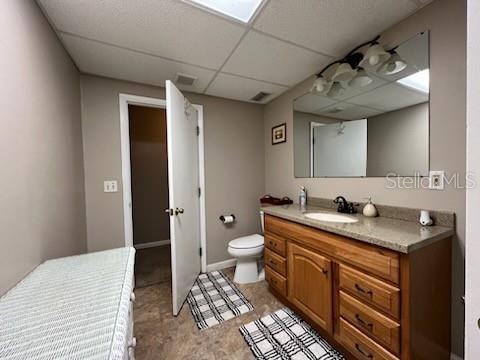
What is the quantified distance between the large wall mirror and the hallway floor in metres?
1.33

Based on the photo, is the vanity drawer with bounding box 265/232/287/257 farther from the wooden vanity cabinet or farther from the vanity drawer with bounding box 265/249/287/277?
the wooden vanity cabinet

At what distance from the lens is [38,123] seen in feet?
3.55

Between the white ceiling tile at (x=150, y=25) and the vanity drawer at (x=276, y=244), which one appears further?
the vanity drawer at (x=276, y=244)

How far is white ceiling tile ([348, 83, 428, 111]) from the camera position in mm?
1308

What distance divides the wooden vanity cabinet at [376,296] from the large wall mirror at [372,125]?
24.9 inches

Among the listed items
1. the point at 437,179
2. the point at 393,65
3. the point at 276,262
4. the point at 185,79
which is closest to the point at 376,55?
the point at 393,65

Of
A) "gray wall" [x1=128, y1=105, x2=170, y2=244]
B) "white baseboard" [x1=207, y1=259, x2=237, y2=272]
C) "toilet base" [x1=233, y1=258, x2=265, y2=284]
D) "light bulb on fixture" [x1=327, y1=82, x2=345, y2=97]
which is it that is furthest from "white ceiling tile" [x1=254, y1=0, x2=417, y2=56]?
"gray wall" [x1=128, y1=105, x2=170, y2=244]

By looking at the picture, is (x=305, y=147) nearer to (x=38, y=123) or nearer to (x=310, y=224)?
(x=310, y=224)

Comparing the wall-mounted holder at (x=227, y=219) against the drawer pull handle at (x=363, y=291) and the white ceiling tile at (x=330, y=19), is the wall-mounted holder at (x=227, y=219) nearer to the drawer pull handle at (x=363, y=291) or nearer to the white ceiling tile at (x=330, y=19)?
the drawer pull handle at (x=363, y=291)

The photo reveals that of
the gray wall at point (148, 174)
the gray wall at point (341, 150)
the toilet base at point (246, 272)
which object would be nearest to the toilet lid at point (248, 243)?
the toilet base at point (246, 272)

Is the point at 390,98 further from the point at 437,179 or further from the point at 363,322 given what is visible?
the point at 363,322

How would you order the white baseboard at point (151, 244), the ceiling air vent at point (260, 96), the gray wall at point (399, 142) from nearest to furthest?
the gray wall at point (399, 142), the ceiling air vent at point (260, 96), the white baseboard at point (151, 244)

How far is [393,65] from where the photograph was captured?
140 centimetres

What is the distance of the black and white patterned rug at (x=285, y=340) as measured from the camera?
50.4 inches
